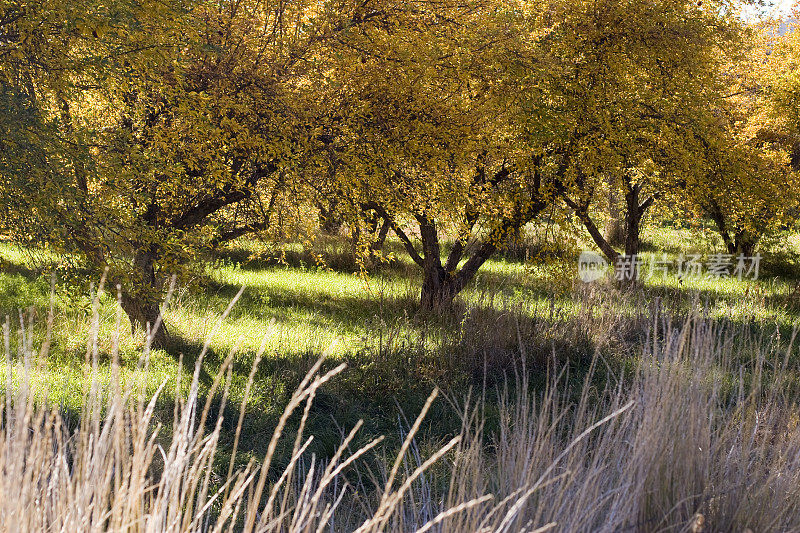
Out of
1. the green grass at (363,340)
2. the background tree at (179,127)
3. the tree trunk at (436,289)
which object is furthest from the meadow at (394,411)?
the background tree at (179,127)

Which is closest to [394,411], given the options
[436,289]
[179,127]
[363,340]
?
[363,340]

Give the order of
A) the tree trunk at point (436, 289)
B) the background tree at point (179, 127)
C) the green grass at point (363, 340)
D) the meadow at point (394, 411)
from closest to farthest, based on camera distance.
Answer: the meadow at point (394, 411)
the background tree at point (179, 127)
the green grass at point (363, 340)
the tree trunk at point (436, 289)

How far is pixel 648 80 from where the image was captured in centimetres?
888

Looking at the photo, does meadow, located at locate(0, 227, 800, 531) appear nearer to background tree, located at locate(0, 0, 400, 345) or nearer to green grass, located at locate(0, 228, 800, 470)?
green grass, located at locate(0, 228, 800, 470)

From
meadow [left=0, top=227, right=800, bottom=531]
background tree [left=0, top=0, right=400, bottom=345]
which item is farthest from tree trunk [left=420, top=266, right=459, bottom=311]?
background tree [left=0, top=0, right=400, bottom=345]

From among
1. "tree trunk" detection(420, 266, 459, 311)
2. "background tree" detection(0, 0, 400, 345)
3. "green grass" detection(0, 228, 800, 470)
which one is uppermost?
"background tree" detection(0, 0, 400, 345)

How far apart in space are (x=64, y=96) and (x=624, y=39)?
6.20 metres

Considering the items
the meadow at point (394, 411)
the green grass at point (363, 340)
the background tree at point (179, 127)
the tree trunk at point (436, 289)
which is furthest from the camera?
the tree trunk at point (436, 289)

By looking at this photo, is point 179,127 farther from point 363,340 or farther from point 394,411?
point 394,411

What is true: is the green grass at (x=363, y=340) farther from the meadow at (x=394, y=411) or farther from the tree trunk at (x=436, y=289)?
the tree trunk at (x=436, y=289)

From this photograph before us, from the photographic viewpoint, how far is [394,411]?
6.33 m

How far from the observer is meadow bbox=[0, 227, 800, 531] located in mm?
2047

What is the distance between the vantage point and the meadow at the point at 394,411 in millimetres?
2047

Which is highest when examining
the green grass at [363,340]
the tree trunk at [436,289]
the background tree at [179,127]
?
the background tree at [179,127]
